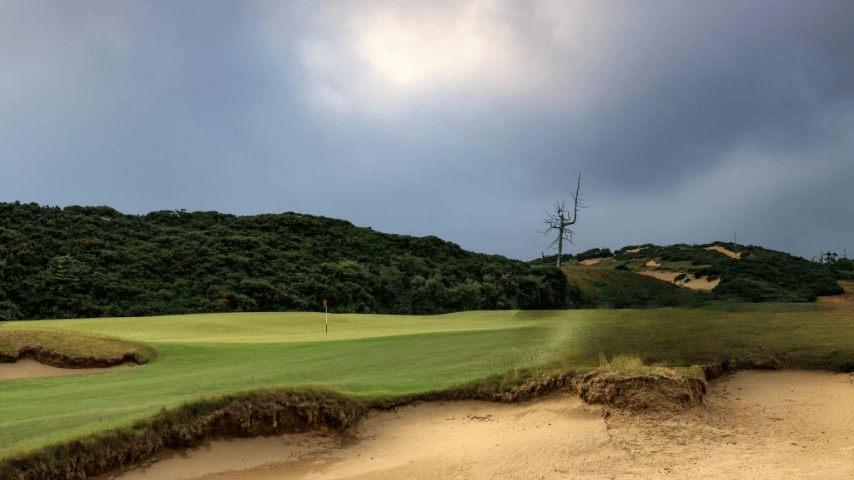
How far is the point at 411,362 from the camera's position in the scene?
12812 mm

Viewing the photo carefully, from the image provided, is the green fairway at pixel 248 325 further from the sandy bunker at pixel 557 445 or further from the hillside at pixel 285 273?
the sandy bunker at pixel 557 445

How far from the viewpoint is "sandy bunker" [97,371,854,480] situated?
7.07m

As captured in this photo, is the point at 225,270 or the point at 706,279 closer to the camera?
the point at 225,270

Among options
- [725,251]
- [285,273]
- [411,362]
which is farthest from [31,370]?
[725,251]

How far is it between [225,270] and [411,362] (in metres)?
33.2

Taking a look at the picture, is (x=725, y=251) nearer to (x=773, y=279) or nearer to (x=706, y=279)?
(x=706, y=279)

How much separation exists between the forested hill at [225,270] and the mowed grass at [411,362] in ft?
76.0

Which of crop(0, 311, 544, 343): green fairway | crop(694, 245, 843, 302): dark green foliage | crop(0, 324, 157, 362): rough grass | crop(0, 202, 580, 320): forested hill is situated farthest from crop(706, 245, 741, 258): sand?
crop(0, 324, 157, 362): rough grass

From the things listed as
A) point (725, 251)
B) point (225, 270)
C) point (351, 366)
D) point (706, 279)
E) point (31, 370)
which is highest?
point (725, 251)

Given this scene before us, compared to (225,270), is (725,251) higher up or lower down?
higher up

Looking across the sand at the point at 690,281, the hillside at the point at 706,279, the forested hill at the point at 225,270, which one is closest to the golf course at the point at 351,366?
the forested hill at the point at 225,270

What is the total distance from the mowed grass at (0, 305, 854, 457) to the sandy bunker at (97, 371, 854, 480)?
33.8 inches

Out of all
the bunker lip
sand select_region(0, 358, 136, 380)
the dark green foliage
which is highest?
the dark green foliage

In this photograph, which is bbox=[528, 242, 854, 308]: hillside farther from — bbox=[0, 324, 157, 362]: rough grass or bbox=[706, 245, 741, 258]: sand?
bbox=[0, 324, 157, 362]: rough grass
